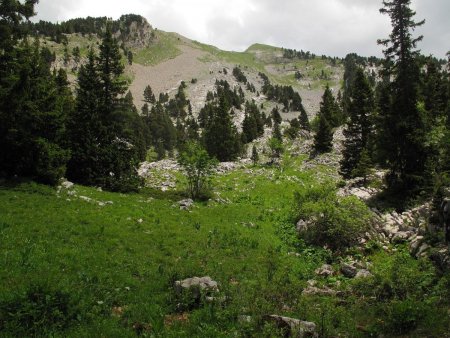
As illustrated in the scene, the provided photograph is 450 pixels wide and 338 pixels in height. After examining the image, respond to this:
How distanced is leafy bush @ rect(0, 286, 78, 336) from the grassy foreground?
3 cm

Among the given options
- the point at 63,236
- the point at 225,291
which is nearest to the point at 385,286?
the point at 225,291

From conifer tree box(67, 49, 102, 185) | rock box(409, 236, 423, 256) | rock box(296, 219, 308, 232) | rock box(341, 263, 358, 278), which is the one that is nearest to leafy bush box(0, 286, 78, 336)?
rock box(341, 263, 358, 278)

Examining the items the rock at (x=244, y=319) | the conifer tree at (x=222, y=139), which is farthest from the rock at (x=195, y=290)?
the conifer tree at (x=222, y=139)

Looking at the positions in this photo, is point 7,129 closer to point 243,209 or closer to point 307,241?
point 243,209

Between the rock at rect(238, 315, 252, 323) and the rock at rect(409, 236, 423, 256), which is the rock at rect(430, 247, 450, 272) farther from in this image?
the rock at rect(238, 315, 252, 323)

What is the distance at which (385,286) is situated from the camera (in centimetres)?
1276

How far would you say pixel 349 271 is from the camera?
16.1 meters

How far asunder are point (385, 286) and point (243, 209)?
1758 cm

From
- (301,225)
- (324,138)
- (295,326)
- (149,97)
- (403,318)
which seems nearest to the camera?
(295,326)

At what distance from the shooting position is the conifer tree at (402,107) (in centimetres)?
2783

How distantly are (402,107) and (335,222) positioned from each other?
13.8 m

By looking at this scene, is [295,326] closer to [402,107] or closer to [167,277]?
[167,277]

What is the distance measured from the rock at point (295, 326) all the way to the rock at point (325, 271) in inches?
274

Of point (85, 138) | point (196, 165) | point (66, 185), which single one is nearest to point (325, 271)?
point (196, 165)
